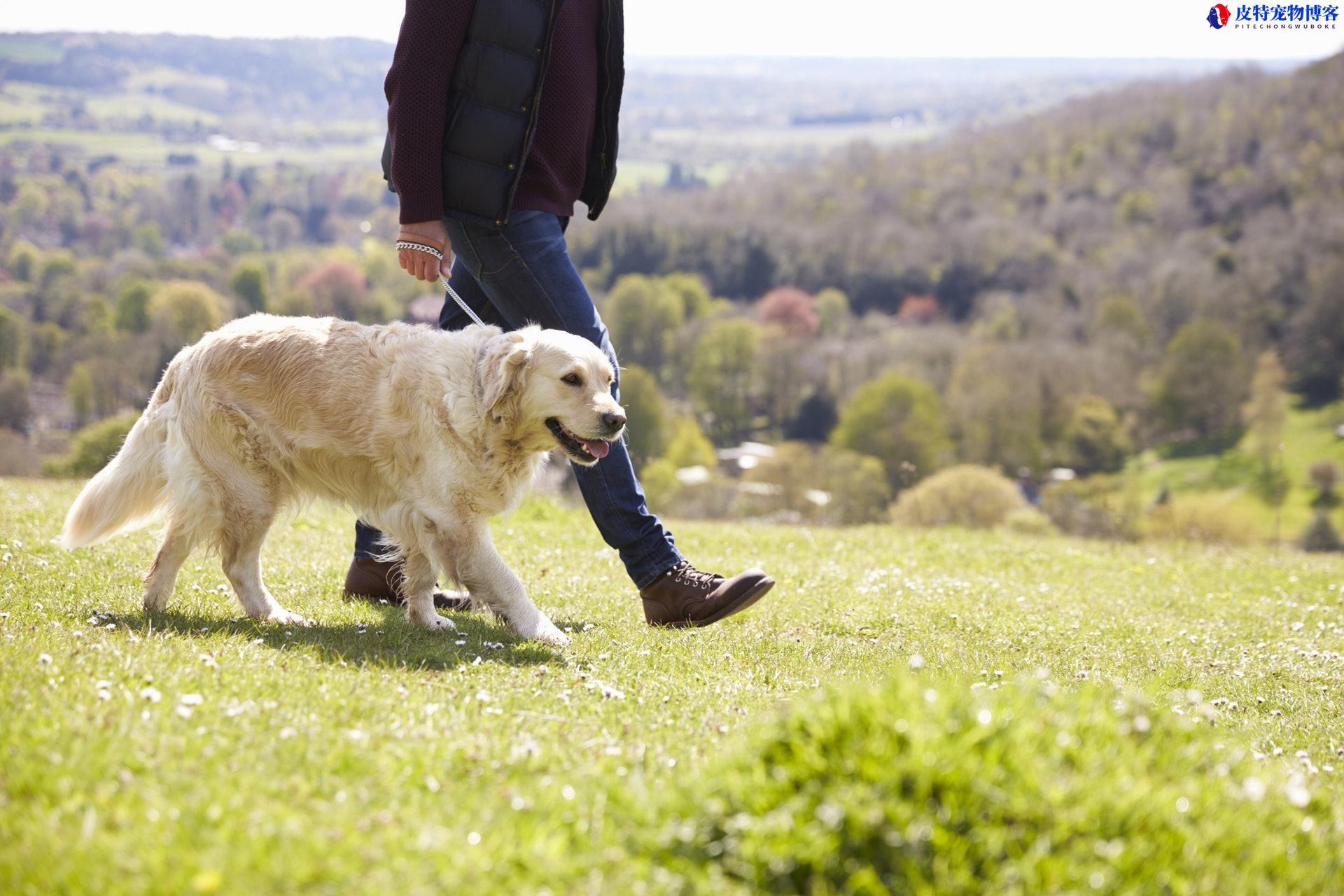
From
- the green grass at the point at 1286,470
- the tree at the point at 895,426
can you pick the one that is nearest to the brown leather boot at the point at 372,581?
the tree at the point at 895,426

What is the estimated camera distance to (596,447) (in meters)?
5.78

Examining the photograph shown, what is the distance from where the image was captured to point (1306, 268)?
80625 millimetres

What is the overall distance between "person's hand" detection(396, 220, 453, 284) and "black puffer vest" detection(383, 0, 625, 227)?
0.14m

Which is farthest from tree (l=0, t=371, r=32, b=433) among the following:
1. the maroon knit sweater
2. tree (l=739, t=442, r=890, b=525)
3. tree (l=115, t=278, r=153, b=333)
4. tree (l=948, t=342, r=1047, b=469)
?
the maroon knit sweater

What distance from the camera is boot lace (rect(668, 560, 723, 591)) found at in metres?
6.19

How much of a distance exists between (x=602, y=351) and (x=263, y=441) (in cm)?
187

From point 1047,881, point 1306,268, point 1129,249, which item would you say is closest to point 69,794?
point 1047,881

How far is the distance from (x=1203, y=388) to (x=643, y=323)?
4035cm

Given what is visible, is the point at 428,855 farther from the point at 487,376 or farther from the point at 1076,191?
the point at 1076,191

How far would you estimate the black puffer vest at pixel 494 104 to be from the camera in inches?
218

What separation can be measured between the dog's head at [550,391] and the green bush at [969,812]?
107 inches

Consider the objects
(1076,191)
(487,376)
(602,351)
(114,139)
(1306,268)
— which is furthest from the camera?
(114,139)

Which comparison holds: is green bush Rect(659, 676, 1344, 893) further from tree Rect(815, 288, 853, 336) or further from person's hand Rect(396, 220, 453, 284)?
tree Rect(815, 288, 853, 336)

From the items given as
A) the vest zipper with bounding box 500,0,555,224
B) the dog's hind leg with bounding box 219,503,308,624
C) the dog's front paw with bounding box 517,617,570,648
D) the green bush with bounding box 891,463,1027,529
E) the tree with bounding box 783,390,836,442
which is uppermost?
the vest zipper with bounding box 500,0,555,224
